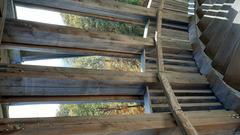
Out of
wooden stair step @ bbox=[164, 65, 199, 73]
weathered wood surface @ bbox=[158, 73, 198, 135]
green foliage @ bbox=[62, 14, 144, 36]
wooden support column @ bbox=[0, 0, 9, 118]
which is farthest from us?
green foliage @ bbox=[62, 14, 144, 36]

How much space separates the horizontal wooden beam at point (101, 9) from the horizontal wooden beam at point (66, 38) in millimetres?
483

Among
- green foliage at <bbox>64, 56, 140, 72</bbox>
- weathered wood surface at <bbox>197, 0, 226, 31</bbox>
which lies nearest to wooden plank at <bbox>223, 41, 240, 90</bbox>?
weathered wood surface at <bbox>197, 0, 226, 31</bbox>

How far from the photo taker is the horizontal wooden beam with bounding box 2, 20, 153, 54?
220 centimetres

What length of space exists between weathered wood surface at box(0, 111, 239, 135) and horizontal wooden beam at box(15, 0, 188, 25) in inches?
62.8

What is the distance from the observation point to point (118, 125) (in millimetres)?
1771

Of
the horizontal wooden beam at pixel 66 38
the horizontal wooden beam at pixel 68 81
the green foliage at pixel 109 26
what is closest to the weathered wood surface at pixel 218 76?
the horizontal wooden beam at pixel 68 81

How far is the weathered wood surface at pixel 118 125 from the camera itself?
5.09 feet

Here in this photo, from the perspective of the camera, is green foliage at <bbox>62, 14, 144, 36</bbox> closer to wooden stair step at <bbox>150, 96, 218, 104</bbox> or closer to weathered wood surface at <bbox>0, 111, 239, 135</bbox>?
wooden stair step at <bbox>150, 96, 218, 104</bbox>

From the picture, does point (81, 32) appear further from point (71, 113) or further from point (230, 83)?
point (71, 113)

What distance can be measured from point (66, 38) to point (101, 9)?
0.75m

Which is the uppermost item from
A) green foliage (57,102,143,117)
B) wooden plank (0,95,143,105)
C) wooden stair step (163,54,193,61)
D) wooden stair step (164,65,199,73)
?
wooden stair step (163,54,193,61)

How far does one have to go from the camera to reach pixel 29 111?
4031mm

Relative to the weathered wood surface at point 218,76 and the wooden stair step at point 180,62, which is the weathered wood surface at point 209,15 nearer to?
the weathered wood surface at point 218,76

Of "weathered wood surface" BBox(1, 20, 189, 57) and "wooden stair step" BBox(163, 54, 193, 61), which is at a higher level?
"weathered wood surface" BBox(1, 20, 189, 57)
